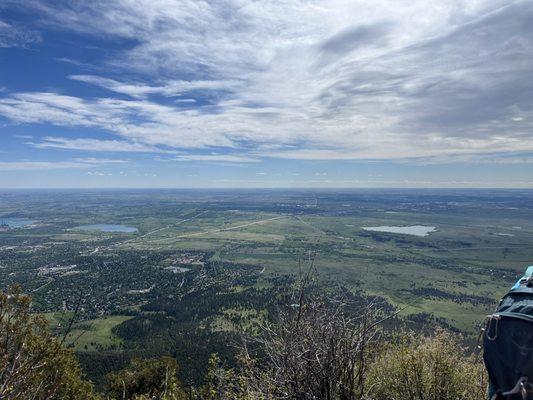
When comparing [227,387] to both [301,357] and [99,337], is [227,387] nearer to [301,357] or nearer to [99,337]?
[301,357]

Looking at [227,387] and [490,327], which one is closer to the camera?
[490,327]

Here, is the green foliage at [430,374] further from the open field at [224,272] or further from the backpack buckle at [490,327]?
the open field at [224,272]

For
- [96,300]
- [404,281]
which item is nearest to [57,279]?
[96,300]

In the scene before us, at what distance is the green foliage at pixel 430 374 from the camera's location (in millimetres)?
10008

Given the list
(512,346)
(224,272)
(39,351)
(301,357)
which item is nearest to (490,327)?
(512,346)

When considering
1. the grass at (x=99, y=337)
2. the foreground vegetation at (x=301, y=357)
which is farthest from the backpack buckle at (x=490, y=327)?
the grass at (x=99, y=337)

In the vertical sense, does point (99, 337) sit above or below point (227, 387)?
below

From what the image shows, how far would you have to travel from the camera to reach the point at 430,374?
10.9 m

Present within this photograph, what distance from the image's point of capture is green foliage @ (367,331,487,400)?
10008 millimetres

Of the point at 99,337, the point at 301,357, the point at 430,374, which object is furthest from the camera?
the point at 99,337

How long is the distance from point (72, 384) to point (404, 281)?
349 ft

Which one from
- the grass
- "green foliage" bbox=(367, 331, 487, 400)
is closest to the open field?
the grass

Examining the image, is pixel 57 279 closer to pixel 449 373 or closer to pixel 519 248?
pixel 449 373

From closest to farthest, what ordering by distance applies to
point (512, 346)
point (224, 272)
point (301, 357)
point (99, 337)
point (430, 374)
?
point (512, 346) → point (301, 357) → point (430, 374) → point (99, 337) → point (224, 272)
